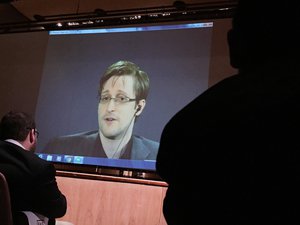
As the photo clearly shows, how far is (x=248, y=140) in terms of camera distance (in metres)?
0.57

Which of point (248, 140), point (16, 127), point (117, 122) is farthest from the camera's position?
point (117, 122)

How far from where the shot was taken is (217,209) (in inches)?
22.6

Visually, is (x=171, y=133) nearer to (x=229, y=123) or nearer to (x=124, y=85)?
(x=229, y=123)

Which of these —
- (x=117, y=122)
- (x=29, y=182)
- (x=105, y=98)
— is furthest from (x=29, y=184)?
(x=105, y=98)

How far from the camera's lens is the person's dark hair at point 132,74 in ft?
9.29

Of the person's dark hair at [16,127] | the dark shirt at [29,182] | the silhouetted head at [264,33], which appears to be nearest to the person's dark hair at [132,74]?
the person's dark hair at [16,127]

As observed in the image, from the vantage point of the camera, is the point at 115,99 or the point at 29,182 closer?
the point at 29,182

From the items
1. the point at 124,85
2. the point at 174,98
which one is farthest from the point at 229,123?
the point at 124,85

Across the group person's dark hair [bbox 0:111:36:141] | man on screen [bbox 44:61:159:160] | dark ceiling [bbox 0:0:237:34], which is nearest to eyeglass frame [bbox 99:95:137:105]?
man on screen [bbox 44:61:159:160]

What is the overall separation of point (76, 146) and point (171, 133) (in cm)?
233

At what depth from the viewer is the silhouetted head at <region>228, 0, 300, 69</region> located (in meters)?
0.63

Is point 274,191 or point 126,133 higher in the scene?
point 126,133

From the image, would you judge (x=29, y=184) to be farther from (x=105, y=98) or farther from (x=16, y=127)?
(x=105, y=98)

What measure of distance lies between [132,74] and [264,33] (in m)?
2.29
